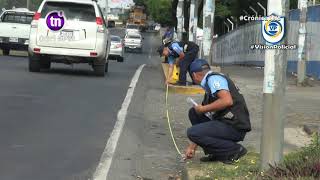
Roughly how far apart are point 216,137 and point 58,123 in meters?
3.64

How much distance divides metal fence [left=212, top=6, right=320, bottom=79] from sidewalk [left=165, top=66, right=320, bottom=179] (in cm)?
144

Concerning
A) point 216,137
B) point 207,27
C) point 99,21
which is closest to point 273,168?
point 216,137

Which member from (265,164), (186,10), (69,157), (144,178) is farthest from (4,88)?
(186,10)

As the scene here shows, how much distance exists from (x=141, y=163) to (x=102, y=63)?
10.3 metres

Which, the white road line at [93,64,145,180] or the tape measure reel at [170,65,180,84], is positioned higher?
the tape measure reel at [170,65,180,84]

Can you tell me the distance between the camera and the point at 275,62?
21.1ft

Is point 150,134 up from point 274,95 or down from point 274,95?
down

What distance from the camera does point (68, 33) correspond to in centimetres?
1750

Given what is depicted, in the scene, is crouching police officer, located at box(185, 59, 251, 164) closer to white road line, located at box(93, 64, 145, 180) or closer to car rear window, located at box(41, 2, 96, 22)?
white road line, located at box(93, 64, 145, 180)

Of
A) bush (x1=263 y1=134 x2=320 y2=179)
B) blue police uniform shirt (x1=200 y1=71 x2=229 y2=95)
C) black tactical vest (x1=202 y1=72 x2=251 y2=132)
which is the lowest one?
bush (x1=263 y1=134 x2=320 y2=179)

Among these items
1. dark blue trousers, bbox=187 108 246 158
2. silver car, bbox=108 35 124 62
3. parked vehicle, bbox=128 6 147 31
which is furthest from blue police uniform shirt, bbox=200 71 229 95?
parked vehicle, bbox=128 6 147 31

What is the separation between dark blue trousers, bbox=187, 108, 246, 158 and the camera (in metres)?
7.41

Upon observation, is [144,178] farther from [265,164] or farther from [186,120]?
[186,120]

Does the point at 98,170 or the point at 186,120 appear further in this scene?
the point at 186,120
